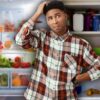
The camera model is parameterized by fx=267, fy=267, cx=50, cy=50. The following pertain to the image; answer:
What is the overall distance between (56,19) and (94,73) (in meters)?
0.45

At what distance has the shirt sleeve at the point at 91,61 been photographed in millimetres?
1826

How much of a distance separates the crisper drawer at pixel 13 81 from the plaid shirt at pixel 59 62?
0.12 m

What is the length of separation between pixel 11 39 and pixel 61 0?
0.45 meters

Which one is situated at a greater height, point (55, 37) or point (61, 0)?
point (61, 0)

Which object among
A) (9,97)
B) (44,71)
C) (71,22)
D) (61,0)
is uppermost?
(61,0)

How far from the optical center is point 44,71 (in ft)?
6.06

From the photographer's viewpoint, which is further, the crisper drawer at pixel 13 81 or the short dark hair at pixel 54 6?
the crisper drawer at pixel 13 81

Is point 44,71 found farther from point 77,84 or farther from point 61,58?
point 77,84

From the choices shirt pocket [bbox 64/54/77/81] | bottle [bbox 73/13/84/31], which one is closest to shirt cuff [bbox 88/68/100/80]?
shirt pocket [bbox 64/54/77/81]

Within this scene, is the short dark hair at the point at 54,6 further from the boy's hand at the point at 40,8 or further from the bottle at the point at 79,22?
the bottle at the point at 79,22

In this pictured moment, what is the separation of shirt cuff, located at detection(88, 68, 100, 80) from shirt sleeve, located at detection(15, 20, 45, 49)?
42 cm

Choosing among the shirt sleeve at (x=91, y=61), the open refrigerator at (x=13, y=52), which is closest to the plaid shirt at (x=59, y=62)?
the shirt sleeve at (x=91, y=61)

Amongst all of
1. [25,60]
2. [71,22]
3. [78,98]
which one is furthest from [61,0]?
[78,98]

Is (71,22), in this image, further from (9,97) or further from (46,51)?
(9,97)
